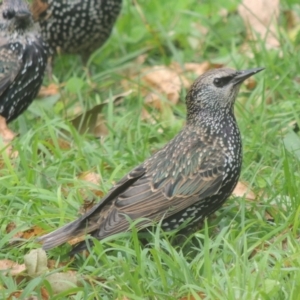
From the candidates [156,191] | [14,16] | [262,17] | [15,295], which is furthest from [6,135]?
[262,17]

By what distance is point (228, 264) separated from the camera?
181 inches

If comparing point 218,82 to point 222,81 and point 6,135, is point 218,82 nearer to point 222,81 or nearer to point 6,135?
point 222,81

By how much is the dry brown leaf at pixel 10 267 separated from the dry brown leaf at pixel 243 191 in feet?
4.37

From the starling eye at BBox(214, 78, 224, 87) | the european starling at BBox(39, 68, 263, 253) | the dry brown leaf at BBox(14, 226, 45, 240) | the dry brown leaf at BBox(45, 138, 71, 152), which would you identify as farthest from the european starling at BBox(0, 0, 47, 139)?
the starling eye at BBox(214, 78, 224, 87)

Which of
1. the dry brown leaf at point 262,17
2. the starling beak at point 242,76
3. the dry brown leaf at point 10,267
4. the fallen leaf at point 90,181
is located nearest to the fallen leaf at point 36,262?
the dry brown leaf at point 10,267

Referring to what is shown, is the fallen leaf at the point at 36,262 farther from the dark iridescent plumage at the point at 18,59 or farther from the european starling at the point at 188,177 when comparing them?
the dark iridescent plumage at the point at 18,59

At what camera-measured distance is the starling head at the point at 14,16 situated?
21.2ft

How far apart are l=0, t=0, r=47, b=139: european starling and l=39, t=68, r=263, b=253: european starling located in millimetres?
1433

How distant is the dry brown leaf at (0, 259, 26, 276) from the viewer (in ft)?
15.1

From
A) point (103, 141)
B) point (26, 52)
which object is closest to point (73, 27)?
point (26, 52)

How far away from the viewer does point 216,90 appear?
5270 millimetres

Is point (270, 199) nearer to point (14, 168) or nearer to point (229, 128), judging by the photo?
point (229, 128)

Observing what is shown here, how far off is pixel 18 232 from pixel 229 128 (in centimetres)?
123

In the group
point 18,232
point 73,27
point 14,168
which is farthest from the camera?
point 73,27
